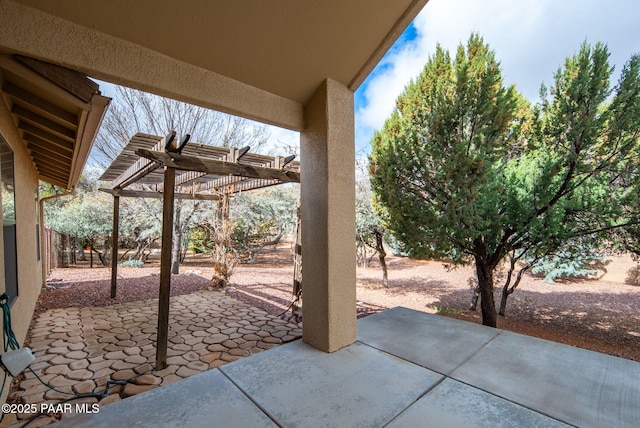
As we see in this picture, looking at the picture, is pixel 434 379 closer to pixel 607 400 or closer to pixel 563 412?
pixel 563 412

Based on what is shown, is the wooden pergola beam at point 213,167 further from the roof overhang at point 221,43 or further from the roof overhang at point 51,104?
the roof overhang at point 221,43

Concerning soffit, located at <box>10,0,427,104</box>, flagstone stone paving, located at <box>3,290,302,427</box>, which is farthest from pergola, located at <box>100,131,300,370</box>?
soffit, located at <box>10,0,427,104</box>

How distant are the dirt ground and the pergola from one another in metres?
1.77

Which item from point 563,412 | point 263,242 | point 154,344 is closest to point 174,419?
point 154,344

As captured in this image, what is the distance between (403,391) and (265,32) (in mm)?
3309

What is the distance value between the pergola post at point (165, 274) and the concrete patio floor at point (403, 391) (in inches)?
41.8

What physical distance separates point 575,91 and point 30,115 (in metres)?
7.59

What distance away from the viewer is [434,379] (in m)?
2.51

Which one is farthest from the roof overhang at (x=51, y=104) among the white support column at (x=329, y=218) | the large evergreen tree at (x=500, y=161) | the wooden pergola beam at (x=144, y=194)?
the large evergreen tree at (x=500, y=161)

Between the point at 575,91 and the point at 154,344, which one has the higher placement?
the point at 575,91

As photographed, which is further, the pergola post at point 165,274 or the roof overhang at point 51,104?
the pergola post at point 165,274

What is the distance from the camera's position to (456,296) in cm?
870

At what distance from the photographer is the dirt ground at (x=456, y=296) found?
20.1ft

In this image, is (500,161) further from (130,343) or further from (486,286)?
(130,343)
